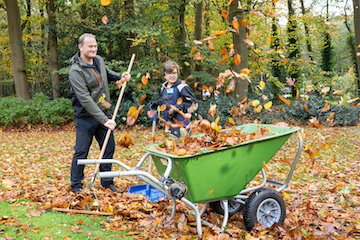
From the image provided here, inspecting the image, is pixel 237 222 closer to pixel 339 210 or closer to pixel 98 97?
pixel 339 210

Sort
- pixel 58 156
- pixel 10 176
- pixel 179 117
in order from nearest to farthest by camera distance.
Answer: pixel 179 117, pixel 10 176, pixel 58 156

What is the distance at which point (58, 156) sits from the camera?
8.32m

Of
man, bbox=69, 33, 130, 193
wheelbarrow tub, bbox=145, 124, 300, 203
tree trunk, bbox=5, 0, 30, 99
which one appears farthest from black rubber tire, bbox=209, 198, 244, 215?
tree trunk, bbox=5, 0, 30, 99

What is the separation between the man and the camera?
4129mm

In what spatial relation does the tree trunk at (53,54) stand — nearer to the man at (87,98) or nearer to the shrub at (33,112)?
the shrub at (33,112)

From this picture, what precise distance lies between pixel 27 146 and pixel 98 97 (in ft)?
20.4

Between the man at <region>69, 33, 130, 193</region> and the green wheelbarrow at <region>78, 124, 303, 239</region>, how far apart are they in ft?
3.09

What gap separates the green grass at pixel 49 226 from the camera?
10.6 ft

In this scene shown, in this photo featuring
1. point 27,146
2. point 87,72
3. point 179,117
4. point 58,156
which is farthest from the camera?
point 27,146

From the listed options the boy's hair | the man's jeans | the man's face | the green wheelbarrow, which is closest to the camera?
the green wheelbarrow

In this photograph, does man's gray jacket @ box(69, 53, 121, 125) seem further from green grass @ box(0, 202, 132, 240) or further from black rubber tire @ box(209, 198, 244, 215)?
black rubber tire @ box(209, 198, 244, 215)

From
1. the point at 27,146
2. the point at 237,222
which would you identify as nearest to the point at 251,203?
the point at 237,222

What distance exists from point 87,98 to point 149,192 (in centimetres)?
126

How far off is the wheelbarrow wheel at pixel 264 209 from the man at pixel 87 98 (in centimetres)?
159
